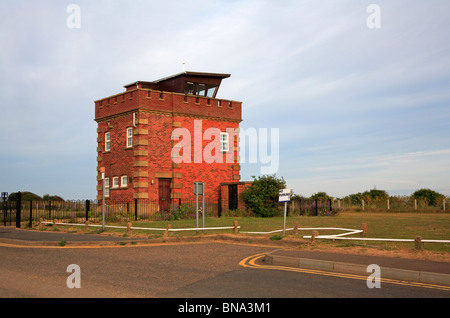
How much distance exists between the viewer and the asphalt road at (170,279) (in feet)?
26.3

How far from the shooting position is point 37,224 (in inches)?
1109

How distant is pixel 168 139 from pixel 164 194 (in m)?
4.47

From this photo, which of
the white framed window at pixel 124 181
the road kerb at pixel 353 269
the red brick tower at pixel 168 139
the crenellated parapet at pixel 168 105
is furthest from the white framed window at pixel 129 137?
the road kerb at pixel 353 269

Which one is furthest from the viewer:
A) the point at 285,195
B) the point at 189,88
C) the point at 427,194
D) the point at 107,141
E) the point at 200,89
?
the point at 427,194

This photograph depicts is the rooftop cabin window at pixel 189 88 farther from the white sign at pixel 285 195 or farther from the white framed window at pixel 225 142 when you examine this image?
the white sign at pixel 285 195

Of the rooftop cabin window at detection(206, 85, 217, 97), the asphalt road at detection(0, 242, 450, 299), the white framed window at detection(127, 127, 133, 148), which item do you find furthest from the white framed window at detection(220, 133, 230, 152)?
the asphalt road at detection(0, 242, 450, 299)

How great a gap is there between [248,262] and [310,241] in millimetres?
4224

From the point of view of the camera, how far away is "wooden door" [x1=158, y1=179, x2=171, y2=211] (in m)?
34.2

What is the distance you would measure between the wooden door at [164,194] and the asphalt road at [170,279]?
19712 millimetres

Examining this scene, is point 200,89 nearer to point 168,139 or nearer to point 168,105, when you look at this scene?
point 168,105

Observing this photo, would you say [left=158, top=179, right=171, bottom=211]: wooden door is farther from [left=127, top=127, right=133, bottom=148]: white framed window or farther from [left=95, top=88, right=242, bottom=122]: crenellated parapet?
[left=95, top=88, right=242, bottom=122]: crenellated parapet

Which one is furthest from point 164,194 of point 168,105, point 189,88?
point 189,88

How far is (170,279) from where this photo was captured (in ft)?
31.3
